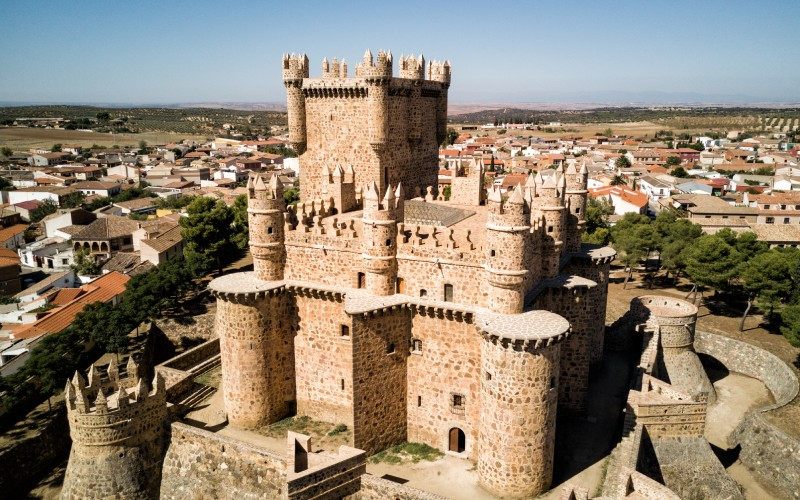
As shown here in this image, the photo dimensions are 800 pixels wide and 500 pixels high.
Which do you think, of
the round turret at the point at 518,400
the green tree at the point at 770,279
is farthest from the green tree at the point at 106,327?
the green tree at the point at 770,279

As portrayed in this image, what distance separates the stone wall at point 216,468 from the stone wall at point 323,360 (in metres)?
3.52

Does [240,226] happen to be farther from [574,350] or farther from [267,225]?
[574,350]

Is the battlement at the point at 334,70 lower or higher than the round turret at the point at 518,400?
higher

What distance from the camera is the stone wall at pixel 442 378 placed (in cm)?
1936

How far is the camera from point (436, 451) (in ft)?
66.8

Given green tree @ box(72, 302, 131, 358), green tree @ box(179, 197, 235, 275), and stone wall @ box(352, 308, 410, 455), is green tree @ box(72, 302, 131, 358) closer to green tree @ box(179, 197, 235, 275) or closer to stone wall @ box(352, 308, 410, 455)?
green tree @ box(179, 197, 235, 275)

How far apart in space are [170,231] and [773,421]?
46.1 m

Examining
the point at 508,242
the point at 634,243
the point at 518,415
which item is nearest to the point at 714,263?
the point at 634,243

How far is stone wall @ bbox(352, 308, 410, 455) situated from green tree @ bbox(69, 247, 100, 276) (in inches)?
1388

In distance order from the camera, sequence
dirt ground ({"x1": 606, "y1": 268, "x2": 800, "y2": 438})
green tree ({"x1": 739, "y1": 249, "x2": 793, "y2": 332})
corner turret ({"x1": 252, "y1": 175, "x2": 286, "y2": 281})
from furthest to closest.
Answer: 1. green tree ({"x1": 739, "y1": 249, "x2": 793, "y2": 332})
2. dirt ground ({"x1": 606, "y1": 268, "x2": 800, "y2": 438})
3. corner turret ({"x1": 252, "y1": 175, "x2": 286, "y2": 281})

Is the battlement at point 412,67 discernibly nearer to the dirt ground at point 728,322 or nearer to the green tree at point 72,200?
the dirt ground at point 728,322

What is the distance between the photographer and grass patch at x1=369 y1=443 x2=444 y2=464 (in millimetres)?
19891

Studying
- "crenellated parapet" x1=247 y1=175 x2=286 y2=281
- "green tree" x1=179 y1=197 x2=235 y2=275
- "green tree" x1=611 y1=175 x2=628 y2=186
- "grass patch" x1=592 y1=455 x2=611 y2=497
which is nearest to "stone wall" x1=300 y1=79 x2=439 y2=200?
"crenellated parapet" x1=247 y1=175 x2=286 y2=281

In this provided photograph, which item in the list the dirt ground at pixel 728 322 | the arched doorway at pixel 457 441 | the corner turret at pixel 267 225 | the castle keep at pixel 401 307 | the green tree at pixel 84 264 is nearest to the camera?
the castle keep at pixel 401 307
